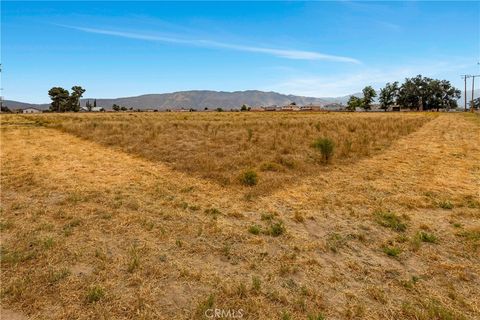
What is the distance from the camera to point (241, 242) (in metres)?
5.94

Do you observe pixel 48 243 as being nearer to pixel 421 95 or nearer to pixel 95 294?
pixel 95 294

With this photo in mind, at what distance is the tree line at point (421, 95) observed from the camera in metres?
119

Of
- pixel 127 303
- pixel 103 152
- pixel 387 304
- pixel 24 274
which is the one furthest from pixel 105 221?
pixel 103 152

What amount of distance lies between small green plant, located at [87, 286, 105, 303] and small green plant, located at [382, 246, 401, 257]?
4489 mm

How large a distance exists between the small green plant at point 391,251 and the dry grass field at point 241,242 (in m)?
0.03

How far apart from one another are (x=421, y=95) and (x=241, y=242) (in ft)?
442

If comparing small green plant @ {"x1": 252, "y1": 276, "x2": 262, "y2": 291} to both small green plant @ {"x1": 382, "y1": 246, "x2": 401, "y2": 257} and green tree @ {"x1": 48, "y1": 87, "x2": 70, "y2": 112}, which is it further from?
green tree @ {"x1": 48, "y1": 87, "x2": 70, "y2": 112}

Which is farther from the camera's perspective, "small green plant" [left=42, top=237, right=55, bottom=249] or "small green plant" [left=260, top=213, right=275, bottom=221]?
"small green plant" [left=260, top=213, right=275, bottom=221]

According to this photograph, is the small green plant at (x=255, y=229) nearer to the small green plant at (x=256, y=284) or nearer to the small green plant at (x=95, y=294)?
the small green plant at (x=256, y=284)

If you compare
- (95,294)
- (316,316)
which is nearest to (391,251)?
(316,316)

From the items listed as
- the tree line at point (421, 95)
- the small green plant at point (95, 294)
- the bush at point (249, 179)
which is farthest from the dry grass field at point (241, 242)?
the tree line at point (421, 95)

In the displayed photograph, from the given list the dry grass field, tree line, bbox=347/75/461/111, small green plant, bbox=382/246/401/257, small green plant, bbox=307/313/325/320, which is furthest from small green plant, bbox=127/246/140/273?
tree line, bbox=347/75/461/111

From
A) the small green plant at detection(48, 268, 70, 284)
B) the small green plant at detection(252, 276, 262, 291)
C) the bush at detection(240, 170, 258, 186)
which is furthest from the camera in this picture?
the bush at detection(240, 170, 258, 186)

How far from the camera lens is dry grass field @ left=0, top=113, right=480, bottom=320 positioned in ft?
13.4
